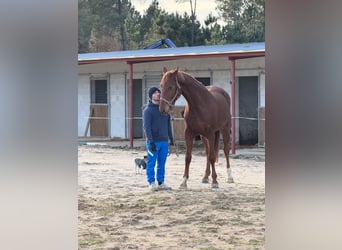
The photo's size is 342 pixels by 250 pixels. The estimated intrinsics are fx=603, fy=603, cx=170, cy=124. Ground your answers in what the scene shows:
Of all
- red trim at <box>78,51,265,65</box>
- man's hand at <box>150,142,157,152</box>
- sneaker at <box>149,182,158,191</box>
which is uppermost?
red trim at <box>78,51,265,65</box>

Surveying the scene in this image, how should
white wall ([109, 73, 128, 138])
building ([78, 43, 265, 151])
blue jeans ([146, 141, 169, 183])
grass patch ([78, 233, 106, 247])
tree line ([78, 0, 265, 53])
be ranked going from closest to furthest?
grass patch ([78, 233, 106, 247]) < blue jeans ([146, 141, 169, 183]) < building ([78, 43, 265, 151]) < white wall ([109, 73, 128, 138]) < tree line ([78, 0, 265, 53])

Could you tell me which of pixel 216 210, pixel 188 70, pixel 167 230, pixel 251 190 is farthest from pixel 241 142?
pixel 167 230

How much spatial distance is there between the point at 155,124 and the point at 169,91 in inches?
19.3

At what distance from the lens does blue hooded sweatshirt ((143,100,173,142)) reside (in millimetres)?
8141

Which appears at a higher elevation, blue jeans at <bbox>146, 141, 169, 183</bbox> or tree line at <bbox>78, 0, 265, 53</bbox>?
tree line at <bbox>78, 0, 265, 53</bbox>

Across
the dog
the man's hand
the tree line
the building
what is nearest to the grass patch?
the man's hand

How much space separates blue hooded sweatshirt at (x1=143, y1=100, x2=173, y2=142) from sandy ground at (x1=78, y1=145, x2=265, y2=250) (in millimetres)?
748

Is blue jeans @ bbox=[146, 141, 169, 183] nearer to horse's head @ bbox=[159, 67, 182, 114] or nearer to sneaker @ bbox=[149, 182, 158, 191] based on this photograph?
sneaker @ bbox=[149, 182, 158, 191]

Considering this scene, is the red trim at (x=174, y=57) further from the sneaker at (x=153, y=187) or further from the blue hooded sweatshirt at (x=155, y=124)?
the sneaker at (x=153, y=187)

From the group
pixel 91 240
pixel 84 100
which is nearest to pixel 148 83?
pixel 84 100

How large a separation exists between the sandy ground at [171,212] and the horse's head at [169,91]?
1.15m
